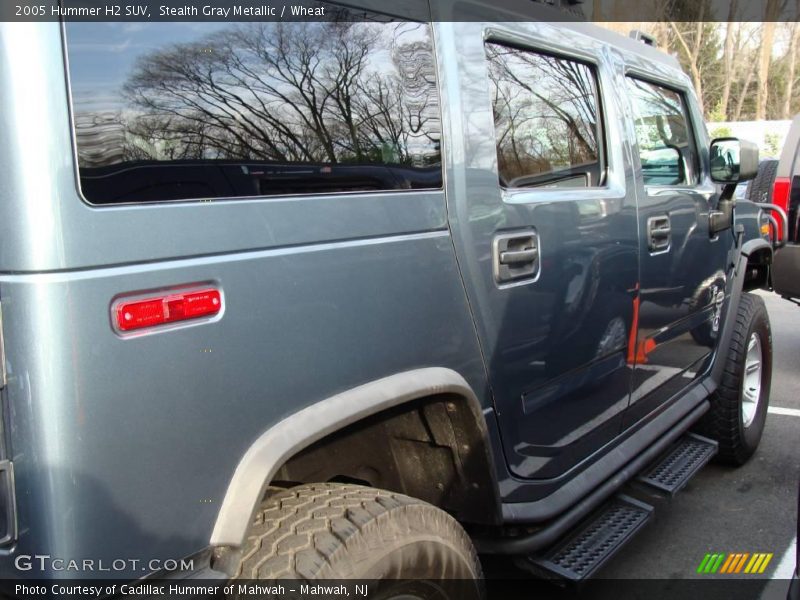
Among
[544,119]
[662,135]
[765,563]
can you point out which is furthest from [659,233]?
[765,563]

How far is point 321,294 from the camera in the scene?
1708 millimetres

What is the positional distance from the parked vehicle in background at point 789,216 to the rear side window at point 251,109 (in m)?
4.93

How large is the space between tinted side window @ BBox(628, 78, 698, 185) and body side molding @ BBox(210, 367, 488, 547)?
178cm

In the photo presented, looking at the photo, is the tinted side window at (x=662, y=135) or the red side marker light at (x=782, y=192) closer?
the tinted side window at (x=662, y=135)

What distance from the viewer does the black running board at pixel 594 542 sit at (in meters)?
2.45

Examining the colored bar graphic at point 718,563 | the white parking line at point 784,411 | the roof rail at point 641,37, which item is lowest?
the colored bar graphic at point 718,563

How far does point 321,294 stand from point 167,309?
394mm

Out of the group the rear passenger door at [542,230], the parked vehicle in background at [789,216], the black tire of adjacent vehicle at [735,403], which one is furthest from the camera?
the parked vehicle in background at [789,216]

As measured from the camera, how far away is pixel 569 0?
115 inches

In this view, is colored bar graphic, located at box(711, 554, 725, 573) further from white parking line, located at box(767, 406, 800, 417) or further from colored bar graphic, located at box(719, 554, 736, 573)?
white parking line, located at box(767, 406, 800, 417)

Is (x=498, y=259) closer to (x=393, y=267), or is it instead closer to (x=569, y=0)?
(x=393, y=267)

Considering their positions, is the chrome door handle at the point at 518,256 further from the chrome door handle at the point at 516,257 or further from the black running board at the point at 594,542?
the black running board at the point at 594,542

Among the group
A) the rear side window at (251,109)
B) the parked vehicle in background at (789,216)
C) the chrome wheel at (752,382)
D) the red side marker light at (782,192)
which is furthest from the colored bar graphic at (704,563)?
the red side marker light at (782,192)

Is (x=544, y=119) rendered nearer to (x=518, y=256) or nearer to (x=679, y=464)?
(x=518, y=256)
